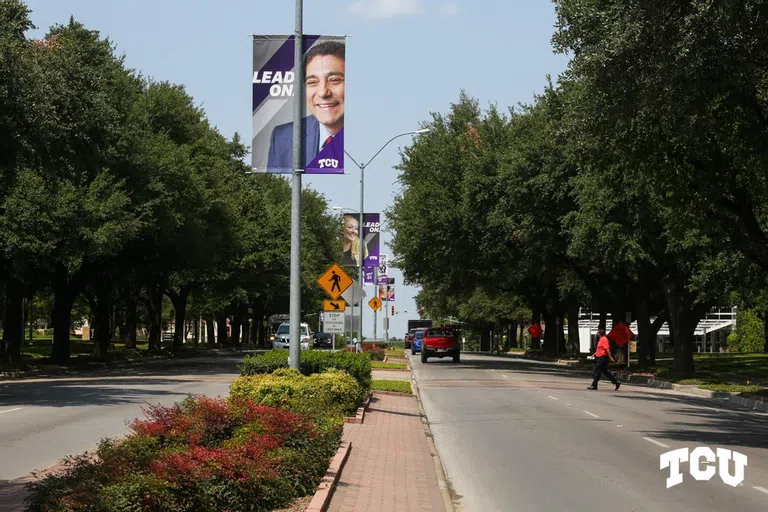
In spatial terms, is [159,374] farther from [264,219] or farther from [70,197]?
[264,219]

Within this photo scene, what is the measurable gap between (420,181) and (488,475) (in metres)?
42.0

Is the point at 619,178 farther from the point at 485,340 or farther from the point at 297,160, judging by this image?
the point at 485,340

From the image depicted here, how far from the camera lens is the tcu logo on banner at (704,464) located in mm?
14016

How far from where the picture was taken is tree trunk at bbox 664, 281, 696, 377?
144 feet

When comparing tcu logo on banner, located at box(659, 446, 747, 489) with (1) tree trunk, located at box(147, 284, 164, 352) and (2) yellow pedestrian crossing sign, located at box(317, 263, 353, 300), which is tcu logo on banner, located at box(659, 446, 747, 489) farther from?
(1) tree trunk, located at box(147, 284, 164, 352)

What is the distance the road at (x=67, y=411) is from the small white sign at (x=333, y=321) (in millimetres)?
3506

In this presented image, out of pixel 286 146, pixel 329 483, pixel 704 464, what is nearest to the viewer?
pixel 329 483

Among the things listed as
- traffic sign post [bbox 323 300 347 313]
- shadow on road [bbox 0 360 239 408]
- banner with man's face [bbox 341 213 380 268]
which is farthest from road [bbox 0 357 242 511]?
banner with man's face [bbox 341 213 380 268]

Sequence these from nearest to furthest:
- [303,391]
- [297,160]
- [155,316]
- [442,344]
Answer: [303,391] → [297,160] → [442,344] → [155,316]

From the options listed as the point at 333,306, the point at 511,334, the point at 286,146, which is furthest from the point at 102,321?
the point at 511,334

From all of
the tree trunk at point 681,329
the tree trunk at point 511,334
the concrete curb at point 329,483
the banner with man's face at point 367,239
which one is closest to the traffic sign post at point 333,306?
the banner with man's face at point 367,239

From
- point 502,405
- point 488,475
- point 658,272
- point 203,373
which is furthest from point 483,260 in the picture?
point 488,475

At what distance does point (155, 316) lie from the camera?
6981 cm

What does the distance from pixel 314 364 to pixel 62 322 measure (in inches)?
1118
